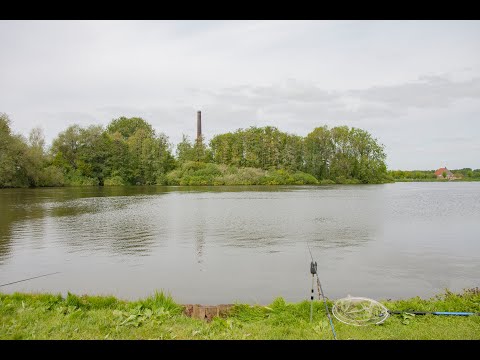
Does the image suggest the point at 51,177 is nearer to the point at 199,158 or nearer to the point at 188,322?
the point at 199,158

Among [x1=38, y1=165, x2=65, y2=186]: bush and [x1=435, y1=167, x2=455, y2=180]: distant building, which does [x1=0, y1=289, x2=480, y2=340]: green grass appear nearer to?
[x1=38, y1=165, x2=65, y2=186]: bush

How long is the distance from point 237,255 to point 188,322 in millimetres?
6383

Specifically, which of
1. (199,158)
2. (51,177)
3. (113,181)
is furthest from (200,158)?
(51,177)

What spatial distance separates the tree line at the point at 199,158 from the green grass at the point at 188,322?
161ft

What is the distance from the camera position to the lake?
8148mm

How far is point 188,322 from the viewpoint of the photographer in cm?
505

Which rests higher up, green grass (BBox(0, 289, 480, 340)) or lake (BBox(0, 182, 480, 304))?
green grass (BBox(0, 289, 480, 340))

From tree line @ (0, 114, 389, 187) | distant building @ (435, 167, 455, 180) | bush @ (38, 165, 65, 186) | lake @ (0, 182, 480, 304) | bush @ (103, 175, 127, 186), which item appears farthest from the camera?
distant building @ (435, 167, 455, 180)

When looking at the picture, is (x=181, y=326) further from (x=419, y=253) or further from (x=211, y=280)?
(x=419, y=253)

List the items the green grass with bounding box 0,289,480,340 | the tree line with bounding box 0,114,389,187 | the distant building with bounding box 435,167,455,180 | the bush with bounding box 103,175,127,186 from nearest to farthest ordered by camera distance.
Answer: the green grass with bounding box 0,289,480,340, the tree line with bounding box 0,114,389,187, the bush with bounding box 103,175,127,186, the distant building with bounding box 435,167,455,180

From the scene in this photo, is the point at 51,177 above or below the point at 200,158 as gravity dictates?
below

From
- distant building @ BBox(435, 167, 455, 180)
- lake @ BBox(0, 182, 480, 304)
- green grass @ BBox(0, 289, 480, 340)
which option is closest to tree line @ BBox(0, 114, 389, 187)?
distant building @ BBox(435, 167, 455, 180)

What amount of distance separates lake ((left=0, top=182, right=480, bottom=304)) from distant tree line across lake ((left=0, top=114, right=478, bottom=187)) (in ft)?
127

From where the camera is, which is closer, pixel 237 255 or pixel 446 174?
pixel 237 255
